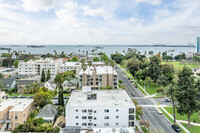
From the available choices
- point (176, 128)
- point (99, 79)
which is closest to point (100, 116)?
point (176, 128)

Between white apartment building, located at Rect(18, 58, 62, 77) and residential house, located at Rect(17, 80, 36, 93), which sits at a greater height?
white apartment building, located at Rect(18, 58, 62, 77)

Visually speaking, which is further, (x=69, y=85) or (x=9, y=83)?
(x=9, y=83)

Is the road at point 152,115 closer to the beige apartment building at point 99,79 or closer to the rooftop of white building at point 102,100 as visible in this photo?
the rooftop of white building at point 102,100

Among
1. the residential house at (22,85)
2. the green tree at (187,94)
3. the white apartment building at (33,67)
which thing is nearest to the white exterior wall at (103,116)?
the green tree at (187,94)

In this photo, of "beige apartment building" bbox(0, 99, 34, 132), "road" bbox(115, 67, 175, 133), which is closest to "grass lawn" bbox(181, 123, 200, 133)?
"road" bbox(115, 67, 175, 133)

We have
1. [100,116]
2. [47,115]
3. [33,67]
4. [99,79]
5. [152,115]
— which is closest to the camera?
[100,116]

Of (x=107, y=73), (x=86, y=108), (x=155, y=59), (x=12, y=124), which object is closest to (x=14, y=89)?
(x=12, y=124)

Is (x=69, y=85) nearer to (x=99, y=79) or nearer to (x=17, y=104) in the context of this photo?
(x=99, y=79)

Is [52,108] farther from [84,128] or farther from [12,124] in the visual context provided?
[84,128]

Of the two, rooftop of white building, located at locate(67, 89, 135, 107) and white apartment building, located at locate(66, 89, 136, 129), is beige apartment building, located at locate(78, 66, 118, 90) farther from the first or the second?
white apartment building, located at locate(66, 89, 136, 129)
